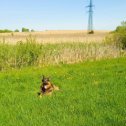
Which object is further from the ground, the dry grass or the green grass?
the dry grass

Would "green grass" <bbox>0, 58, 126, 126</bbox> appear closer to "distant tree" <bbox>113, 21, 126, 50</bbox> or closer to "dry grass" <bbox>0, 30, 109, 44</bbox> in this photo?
"dry grass" <bbox>0, 30, 109, 44</bbox>

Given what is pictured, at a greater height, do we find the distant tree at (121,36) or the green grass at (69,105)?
the distant tree at (121,36)

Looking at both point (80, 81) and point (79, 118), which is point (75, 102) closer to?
point (79, 118)

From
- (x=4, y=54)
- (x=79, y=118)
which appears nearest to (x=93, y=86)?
(x=79, y=118)

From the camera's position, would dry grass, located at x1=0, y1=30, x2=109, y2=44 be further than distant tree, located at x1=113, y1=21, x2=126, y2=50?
Yes

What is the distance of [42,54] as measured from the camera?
77.3 feet

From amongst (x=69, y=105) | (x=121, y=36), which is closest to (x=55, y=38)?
(x=121, y=36)

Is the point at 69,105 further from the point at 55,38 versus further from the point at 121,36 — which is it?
the point at 55,38

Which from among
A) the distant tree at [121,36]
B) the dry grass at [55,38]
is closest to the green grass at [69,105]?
the dry grass at [55,38]

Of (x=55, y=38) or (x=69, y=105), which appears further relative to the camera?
(x=55, y=38)

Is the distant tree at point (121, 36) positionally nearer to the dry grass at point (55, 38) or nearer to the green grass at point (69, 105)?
the dry grass at point (55, 38)

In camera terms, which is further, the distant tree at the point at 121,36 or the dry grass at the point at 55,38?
the dry grass at the point at 55,38

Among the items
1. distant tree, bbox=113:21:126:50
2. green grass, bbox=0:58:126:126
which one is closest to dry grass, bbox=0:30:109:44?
distant tree, bbox=113:21:126:50

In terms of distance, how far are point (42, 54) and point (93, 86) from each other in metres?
11.5
